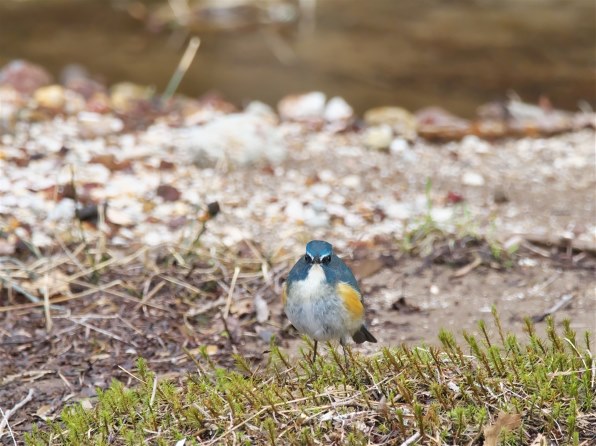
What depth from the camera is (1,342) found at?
16.4 ft

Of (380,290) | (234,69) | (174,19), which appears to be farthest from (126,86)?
(380,290)

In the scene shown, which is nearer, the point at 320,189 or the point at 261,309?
the point at 261,309

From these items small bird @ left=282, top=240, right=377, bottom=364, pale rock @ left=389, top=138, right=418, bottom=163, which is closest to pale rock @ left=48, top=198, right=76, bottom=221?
small bird @ left=282, top=240, right=377, bottom=364

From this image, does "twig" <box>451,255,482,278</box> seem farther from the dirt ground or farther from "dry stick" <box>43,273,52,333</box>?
"dry stick" <box>43,273,52,333</box>

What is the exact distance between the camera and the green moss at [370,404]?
11.3 ft

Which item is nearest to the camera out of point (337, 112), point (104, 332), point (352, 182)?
point (104, 332)

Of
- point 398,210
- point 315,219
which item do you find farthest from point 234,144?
point 398,210

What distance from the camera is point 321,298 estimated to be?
4.23m

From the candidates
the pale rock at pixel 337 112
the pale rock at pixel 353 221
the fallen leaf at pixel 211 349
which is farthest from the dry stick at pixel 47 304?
the pale rock at pixel 337 112

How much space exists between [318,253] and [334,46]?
8.12 metres

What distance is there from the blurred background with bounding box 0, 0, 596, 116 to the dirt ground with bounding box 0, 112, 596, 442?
293cm

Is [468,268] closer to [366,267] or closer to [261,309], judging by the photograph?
[366,267]

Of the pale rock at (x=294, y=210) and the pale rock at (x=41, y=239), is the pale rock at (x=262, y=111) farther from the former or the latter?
the pale rock at (x=41, y=239)

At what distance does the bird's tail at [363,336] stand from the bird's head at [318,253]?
0.51 metres
